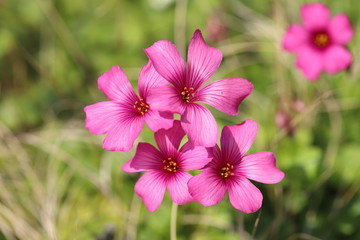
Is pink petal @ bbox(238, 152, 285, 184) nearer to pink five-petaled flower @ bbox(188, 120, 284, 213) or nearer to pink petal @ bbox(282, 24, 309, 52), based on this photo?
pink five-petaled flower @ bbox(188, 120, 284, 213)

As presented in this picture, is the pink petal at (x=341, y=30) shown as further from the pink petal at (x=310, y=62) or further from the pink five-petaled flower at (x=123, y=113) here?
the pink five-petaled flower at (x=123, y=113)

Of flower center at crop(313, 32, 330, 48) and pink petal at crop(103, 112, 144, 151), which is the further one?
flower center at crop(313, 32, 330, 48)

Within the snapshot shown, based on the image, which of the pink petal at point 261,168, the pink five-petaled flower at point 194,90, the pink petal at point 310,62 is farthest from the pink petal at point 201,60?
the pink petal at point 310,62

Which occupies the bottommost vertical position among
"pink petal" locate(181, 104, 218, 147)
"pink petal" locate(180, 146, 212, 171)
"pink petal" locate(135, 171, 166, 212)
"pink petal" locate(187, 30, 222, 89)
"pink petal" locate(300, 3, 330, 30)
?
"pink petal" locate(135, 171, 166, 212)

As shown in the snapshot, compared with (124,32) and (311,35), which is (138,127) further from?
(124,32)

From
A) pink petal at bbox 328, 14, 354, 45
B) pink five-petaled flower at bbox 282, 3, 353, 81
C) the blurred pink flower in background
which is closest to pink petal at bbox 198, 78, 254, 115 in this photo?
pink five-petaled flower at bbox 282, 3, 353, 81

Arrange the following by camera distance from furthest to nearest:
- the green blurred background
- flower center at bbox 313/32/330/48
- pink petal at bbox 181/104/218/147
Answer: flower center at bbox 313/32/330/48 → the green blurred background → pink petal at bbox 181/104/218/147
